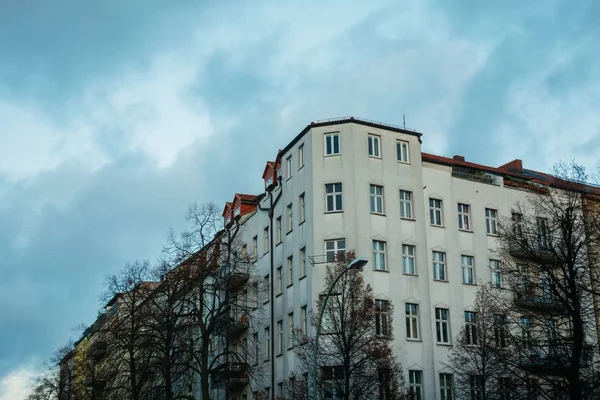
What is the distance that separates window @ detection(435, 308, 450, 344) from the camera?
46.2 meters

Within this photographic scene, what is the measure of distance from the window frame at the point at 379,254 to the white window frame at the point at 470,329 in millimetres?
5585

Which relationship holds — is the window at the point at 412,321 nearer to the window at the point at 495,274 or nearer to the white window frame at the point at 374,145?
the window at the point at 495,274

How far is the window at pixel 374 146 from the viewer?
1866 inches

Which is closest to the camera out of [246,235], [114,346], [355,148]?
[114,346]

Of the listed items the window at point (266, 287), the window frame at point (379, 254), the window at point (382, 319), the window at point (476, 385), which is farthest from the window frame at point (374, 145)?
the window at point (476, 385)

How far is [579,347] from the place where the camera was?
31391 mm

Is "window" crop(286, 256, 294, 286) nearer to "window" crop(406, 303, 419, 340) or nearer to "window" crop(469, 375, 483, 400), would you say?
"window" crop(406, 303, 419, 340)

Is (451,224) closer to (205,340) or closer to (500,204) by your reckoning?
(500,204)

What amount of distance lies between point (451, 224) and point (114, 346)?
67.5 ft

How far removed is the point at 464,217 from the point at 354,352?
Answer: 1678 cm

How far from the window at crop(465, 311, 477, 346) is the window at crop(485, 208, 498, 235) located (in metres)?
5.77

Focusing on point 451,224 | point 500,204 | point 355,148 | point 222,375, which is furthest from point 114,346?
point 500,204

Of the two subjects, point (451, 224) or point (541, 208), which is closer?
point (541, 208)

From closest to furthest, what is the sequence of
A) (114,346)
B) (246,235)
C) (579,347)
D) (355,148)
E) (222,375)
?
1. (579,347)
2. (114,346)
3. (355,148)
4. (222,375)
5. (246,235)
